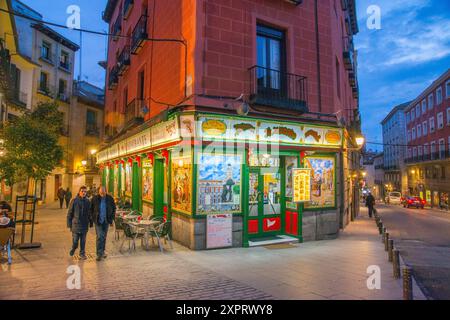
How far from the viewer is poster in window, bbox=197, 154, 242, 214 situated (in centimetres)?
882

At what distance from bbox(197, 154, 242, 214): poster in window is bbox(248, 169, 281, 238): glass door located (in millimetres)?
1142

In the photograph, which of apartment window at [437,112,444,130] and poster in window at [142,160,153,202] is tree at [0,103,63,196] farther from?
apartment window at [437,112,444,130]

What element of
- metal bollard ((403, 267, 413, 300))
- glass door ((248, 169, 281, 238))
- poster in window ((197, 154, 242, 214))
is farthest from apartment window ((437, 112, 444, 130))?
metal bollard ((403, 267, 413, 300))

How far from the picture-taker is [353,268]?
23.3ft

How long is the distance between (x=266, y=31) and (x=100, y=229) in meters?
8.30

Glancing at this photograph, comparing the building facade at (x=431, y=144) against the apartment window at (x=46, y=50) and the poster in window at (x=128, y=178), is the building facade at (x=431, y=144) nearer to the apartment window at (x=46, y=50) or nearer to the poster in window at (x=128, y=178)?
the poster in window at (x=128, y=178)

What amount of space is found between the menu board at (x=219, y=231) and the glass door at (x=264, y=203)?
1281mm

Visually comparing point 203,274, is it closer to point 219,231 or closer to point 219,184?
point 219,231

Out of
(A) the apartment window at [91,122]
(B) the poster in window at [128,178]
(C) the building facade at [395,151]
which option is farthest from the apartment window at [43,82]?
(C) the building facade at [395,151]

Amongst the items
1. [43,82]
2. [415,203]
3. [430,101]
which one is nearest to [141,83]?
[43,82]

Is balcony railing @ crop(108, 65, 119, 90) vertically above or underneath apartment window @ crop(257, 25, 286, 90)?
above

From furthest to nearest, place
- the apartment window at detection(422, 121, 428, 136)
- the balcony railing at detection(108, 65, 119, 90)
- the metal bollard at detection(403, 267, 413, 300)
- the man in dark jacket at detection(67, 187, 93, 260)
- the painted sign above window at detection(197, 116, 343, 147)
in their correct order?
the apartment window at detection(422, 121, 428, 136)
the balcony railing at detection(108, 65, 119, 90)
the painted sign above window at detection(197, 116, 343, 147)
the man in dark jacket at detection(67, 187, 93, 260)
the metal bollard at detection(403, 267, 413, 300)

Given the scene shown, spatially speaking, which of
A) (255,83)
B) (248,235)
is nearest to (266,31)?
(255,83)

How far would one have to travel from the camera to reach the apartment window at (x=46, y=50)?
2659 cm
